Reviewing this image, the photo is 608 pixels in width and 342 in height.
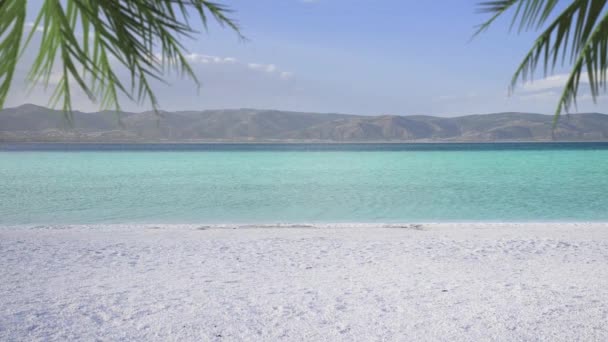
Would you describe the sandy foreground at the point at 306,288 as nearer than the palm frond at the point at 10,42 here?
No

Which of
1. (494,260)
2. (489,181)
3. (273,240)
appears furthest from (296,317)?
(489,181)

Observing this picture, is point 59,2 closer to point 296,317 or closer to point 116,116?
point 116,116

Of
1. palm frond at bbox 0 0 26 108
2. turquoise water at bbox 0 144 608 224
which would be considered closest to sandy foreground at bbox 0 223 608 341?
palm frond at bbox 0 0 26 108

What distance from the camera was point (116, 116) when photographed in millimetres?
1027

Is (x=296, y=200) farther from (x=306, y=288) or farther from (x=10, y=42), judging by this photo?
(x=10, y=42)

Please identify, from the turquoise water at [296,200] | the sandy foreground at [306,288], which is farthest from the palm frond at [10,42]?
the turquoise water at [296,200]

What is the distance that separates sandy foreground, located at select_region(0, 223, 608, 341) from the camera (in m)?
3.73

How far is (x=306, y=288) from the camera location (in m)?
4.98

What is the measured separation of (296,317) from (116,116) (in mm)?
3244

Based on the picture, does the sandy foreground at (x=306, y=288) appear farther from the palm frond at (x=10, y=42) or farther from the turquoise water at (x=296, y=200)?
the turquoise water at (x=296, y=200)

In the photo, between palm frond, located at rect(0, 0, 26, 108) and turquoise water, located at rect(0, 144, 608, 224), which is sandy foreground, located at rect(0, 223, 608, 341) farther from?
turquoise water, located at rect(0, 144, 608, 224)

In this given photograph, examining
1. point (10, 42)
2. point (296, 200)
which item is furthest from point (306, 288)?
point (296, 200)

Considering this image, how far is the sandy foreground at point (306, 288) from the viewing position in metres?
3.73

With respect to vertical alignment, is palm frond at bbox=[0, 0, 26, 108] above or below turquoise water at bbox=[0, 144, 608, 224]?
above
